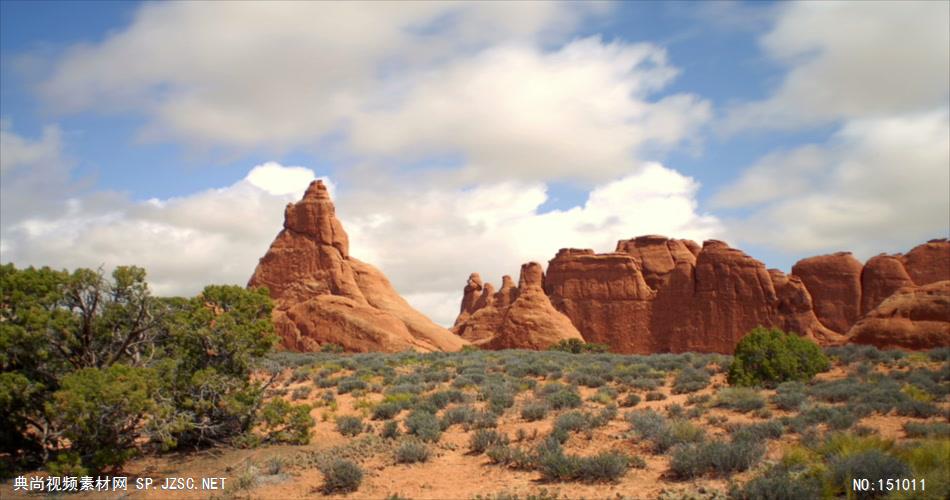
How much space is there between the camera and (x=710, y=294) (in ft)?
190

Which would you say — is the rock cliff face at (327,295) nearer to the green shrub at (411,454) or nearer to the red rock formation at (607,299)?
the red rock formation at (607,299)

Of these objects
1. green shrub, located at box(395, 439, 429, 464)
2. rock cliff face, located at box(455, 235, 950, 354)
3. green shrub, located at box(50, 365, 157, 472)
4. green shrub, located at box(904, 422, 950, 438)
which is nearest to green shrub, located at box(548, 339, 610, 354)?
rock cliff face, located at box(455, 235, 950, 354)

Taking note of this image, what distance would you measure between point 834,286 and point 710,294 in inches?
459

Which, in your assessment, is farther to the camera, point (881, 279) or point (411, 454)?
point (881, 279)

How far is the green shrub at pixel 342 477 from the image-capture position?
11.1m

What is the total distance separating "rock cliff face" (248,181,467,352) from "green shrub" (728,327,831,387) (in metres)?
24.8

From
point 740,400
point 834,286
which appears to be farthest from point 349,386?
point 834,286

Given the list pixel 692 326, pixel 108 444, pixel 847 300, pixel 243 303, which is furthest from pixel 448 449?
pixel 847 300

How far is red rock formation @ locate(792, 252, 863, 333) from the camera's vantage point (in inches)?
2274

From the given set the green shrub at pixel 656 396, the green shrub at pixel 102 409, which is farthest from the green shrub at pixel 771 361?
the green shrub at pixel 102 409

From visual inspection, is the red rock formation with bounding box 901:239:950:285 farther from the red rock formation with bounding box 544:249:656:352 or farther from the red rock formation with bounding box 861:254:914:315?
the red rock formation with bounding box 544:249:656:352

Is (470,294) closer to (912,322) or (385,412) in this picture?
(912,322)

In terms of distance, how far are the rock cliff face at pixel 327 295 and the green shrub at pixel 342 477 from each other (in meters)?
30.6

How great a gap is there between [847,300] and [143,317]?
5996 cm
